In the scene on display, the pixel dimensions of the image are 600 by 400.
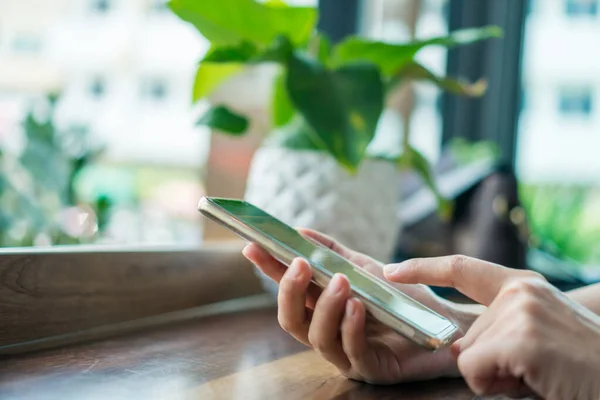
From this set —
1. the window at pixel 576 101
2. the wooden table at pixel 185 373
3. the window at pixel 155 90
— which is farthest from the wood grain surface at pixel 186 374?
the window at pixel 155 90

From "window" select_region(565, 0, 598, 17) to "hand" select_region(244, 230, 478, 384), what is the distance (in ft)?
6.40

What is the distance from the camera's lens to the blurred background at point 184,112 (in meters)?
1.17

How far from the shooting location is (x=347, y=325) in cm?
41

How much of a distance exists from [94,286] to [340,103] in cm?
36

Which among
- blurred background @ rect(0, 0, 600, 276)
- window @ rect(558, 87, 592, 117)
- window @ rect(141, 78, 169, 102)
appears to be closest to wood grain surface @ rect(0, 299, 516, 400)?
blurred background @ rect(0, 0, 600, 276)

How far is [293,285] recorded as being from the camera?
0.42 m

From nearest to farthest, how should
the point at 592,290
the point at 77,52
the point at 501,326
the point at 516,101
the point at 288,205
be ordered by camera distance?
1. the point at 501,326
2. the point at 592,290
3. the point at 288,205
4. the point at 516,101
5. the point at 77,52

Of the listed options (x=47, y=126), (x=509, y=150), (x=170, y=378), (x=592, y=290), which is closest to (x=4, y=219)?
(x=47, y=126)

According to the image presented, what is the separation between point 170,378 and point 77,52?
8.27 ft

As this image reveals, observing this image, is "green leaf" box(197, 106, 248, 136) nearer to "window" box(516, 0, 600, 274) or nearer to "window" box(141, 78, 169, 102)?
"window" box(516, 0, 600, 274)

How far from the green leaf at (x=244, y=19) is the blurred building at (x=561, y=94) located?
1534 millimetres

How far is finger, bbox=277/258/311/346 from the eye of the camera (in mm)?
420

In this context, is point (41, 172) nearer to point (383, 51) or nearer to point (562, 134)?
point (383, 51)

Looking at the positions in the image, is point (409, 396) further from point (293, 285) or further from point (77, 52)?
point (77, 52)
